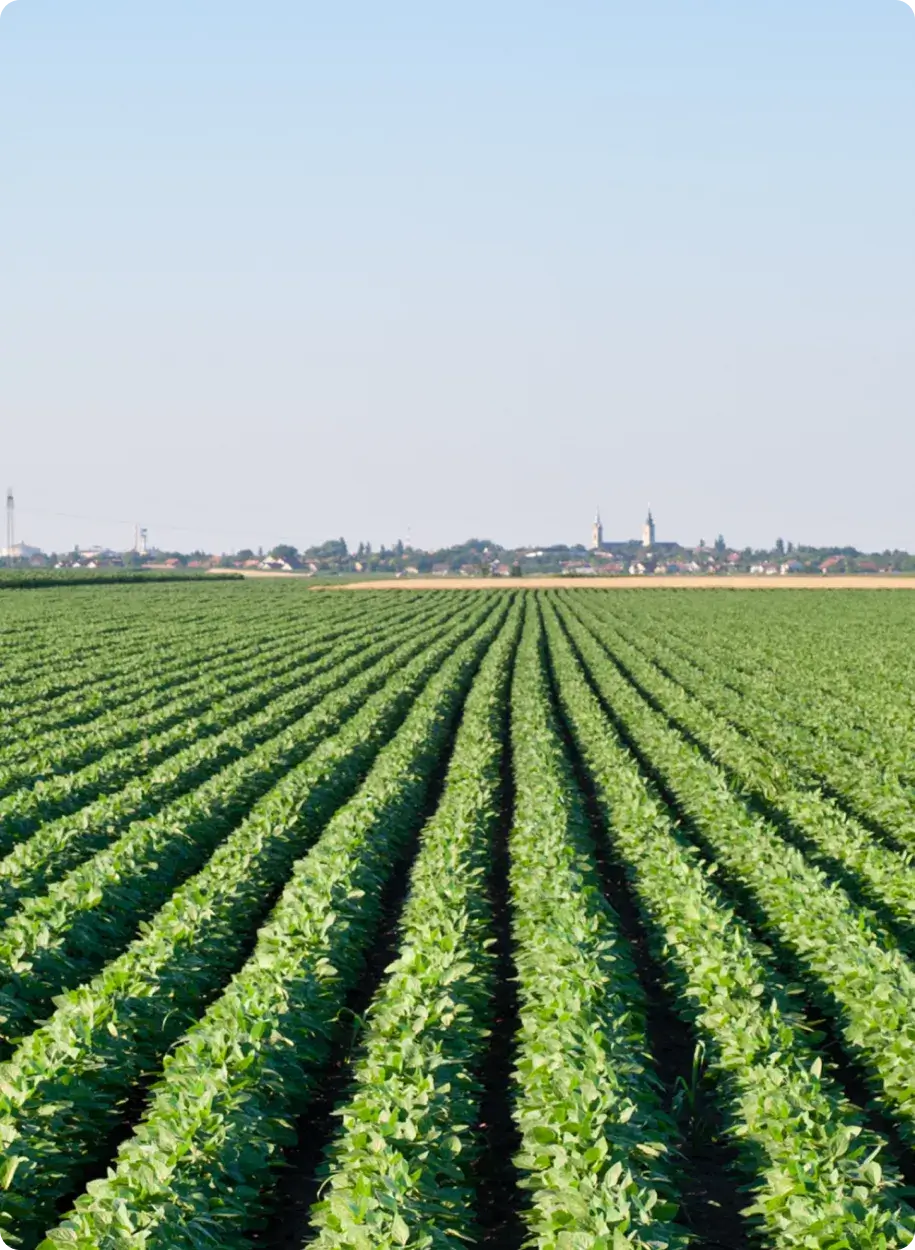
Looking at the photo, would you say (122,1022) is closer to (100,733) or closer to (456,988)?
(456,988)

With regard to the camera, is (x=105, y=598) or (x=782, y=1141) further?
(x=105, y=598)

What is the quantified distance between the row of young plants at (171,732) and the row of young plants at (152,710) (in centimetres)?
7

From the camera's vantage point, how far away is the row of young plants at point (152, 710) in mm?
19453

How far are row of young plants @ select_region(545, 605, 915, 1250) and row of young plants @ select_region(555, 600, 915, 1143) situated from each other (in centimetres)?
36

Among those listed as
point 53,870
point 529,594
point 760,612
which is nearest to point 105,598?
point 529,594

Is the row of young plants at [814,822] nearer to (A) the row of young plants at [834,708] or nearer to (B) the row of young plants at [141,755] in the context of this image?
Answer: (A) the row of young plants at [834,708]

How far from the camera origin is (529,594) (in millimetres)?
96250

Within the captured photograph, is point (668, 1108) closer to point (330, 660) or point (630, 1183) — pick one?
point (630, 1183)

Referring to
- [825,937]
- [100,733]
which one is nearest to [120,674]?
[100,733]

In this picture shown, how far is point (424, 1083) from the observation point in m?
7.16

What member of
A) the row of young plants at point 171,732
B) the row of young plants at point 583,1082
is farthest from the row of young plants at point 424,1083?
the row of young plants at point 171,732

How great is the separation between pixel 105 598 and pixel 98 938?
69.5 meters

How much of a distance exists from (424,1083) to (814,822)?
30.4 ft

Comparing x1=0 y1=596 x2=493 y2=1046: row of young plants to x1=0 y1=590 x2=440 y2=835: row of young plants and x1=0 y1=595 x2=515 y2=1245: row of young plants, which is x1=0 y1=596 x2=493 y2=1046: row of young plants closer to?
x1=0 y1=595 x2=515 y2=1245: row of young plants
